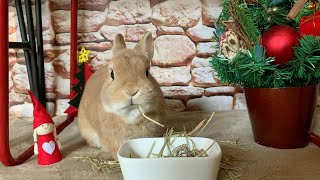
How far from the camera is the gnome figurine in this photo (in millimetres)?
1044

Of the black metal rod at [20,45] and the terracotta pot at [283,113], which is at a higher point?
the black metal rod at [20,45]

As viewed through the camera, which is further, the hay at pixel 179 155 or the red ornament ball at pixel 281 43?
the red ornament ball at pixel 281 43

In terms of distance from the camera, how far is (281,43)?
1.05 metres

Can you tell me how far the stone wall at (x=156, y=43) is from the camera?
5.33 feet

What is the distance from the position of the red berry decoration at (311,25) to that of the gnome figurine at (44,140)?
76 cm

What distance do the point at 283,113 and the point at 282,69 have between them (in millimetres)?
127

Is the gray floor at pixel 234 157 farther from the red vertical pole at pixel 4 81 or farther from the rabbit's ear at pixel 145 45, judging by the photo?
the rabbit's ear at pixel 145 45

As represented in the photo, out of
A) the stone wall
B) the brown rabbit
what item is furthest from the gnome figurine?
the stone wall

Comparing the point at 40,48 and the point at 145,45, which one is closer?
the point at 145,45

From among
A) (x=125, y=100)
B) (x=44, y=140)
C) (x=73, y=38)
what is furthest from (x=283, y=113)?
(x=73, y=38)

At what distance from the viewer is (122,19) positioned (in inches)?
64.6

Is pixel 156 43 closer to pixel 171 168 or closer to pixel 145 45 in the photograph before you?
pixel 145 45

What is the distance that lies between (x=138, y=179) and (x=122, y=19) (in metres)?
0.98

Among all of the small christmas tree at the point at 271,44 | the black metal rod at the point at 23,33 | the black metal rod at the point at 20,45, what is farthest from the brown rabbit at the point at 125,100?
the black metal rod at the point at 23,33
